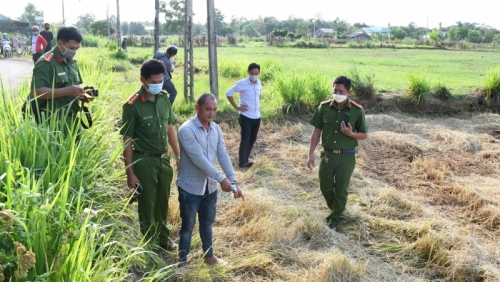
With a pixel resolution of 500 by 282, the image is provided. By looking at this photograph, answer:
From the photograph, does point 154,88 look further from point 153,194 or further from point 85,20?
point 85,20

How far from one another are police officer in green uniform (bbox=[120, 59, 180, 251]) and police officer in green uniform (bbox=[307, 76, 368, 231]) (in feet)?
5.55

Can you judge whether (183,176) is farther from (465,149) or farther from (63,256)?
(465,149)

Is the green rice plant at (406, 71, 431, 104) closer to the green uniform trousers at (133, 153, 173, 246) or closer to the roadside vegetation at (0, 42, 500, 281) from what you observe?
the roadside vegetation at (0, 42, 500, 281)

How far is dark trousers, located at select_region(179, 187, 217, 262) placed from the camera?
3738mm

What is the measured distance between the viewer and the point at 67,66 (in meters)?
4.39

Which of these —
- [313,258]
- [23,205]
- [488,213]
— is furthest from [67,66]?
[488,213]

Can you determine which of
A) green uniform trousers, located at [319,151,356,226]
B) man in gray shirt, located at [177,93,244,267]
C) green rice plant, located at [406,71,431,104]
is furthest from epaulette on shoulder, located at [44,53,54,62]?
green rice plant, located at [406,71,431,104]

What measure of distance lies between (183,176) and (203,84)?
32.7 ft

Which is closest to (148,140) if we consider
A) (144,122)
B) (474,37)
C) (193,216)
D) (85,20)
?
(144,122)

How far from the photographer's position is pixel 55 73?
13.9 feet

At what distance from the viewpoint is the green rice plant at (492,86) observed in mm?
11531

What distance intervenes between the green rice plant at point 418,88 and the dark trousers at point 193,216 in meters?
8.61

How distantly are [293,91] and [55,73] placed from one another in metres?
6.68

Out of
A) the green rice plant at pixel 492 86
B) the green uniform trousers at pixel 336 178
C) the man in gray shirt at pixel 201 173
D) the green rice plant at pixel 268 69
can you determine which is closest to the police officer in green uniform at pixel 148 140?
the man in gray shirt at pixel 201 173
